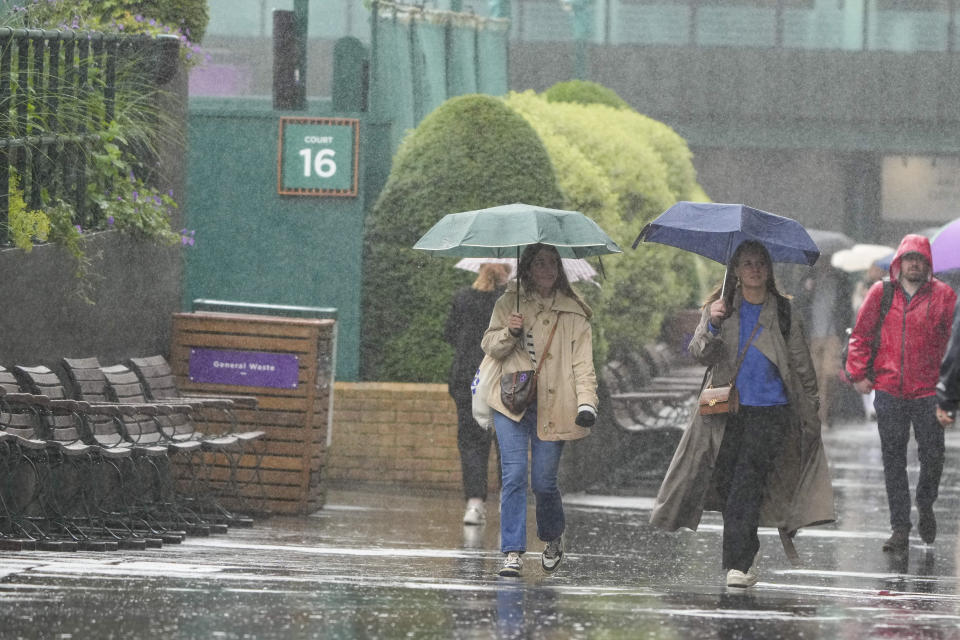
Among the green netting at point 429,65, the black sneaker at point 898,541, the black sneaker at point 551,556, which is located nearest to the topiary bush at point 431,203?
the green netting at point 429,65

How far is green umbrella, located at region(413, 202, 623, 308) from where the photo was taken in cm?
942

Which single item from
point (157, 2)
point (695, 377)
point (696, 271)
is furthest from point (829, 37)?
point (157, 2)

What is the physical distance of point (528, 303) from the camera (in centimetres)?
944

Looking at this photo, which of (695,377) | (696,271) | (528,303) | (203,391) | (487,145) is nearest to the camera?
(528,303)

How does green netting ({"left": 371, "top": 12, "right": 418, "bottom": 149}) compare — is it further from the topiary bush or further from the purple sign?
the purple sign

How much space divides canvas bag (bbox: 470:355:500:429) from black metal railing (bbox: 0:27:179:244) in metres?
2.98

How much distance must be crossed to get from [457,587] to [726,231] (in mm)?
2054

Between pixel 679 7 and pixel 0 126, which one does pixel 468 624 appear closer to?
pixel 0 126

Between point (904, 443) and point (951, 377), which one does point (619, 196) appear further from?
point (951, 377)

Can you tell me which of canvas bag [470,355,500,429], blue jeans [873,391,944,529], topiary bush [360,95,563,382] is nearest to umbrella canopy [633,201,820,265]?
canvas bag [470,355,500,429]

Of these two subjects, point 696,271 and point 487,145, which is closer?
point 487,145

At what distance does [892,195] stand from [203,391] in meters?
28.5

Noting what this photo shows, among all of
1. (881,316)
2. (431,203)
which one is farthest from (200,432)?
(881,316)

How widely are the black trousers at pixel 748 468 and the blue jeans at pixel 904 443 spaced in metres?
2.53
